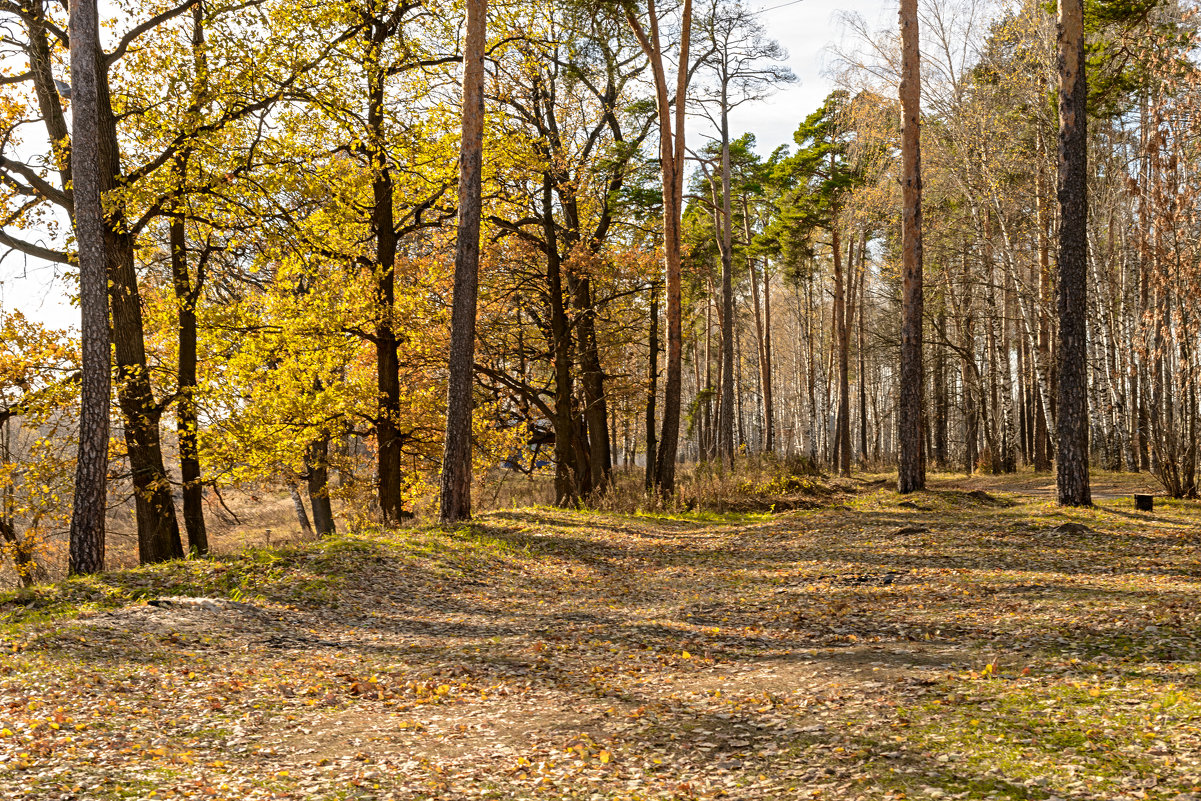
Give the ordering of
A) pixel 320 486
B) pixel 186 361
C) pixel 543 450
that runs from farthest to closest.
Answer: pixel 543 450
pixel 320 486
pixel 186 361

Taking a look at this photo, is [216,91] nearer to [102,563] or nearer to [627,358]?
[102,563]

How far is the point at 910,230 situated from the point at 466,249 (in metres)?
8.22

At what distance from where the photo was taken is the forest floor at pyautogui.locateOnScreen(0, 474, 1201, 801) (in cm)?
386

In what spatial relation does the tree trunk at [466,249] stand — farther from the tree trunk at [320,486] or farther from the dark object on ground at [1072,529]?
the dark object on ground at [1072,529]

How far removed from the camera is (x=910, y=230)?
14031 mm

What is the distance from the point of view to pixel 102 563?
9320 millimetres

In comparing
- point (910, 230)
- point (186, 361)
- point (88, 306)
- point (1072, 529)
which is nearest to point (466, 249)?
point (88, 306)

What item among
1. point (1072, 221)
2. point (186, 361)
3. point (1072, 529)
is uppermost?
point (1072, 221)

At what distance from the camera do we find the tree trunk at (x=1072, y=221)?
11.2m

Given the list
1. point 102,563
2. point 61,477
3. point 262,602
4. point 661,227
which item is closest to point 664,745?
point 262,602

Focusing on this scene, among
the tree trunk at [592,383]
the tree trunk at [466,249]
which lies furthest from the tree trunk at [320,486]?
the tree trunk at [466,249]

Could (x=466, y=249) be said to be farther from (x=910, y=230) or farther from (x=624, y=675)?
(x=910, y=230)

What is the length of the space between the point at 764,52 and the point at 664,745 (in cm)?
1969

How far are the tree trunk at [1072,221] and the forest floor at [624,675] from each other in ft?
6.78
